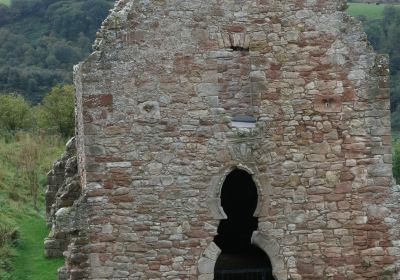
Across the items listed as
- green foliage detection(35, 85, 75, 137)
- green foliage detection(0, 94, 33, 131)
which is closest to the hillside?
green foliage detection(0, 94, 33, 131)

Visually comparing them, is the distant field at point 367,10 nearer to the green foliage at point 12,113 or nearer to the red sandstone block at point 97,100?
the green foliage at point 12,113

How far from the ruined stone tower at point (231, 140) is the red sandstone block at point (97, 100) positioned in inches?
0.6

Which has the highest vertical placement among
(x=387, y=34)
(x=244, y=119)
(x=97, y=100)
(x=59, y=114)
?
(x=387, y=34)

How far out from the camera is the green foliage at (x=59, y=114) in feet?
118

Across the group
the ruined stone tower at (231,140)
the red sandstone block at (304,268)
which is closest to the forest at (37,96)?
the ruined stone tower at (231,140)

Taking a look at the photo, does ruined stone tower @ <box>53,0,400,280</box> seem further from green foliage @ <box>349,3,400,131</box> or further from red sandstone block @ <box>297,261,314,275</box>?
green foliage @ <box>349,3,400,131</box>

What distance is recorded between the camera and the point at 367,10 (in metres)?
70.9

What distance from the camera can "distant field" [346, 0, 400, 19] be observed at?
6720 cm

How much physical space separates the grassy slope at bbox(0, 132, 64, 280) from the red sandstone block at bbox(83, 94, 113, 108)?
284 inches

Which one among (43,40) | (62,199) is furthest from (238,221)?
(43,40)

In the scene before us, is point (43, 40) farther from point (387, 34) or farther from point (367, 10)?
point (367, 10)

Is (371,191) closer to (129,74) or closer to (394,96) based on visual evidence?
(129,74)

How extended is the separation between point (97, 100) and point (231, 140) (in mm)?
1996

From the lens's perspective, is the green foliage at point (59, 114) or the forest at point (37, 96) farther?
the green foliage at point (59, 114)
